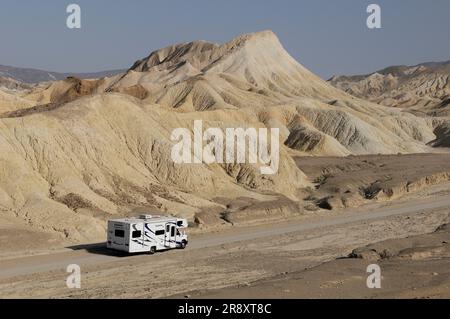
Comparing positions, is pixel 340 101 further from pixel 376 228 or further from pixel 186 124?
pixel 376 228

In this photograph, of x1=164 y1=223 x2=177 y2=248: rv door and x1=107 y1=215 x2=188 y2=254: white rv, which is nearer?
x1=107 y1=215 x2=188 y2=254: white rv

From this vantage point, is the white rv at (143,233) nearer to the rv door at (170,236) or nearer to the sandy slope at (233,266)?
the rv door at (170,236)

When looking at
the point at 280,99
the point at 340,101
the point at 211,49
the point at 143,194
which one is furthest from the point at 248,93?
the point at 143,194

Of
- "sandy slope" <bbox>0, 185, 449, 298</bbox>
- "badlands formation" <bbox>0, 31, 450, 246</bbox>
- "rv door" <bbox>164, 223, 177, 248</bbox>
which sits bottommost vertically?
"sandy slope" <bbox>0, 185, 449, 298</bbox>

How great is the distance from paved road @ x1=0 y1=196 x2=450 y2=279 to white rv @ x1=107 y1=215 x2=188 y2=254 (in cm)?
84

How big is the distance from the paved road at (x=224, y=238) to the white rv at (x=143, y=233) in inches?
33.1

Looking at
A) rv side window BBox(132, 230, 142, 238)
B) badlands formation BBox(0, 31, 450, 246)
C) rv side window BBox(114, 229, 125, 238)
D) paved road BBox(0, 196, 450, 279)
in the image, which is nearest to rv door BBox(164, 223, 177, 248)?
paved road BBox(0, 196, 450, 279)

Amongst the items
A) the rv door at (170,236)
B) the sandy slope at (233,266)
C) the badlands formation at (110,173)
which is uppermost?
the badlands formation at (110,173)

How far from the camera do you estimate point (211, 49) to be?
168m

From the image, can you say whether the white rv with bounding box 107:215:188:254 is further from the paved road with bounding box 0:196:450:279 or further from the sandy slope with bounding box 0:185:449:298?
the paved road with bounding box 0:196:450:279

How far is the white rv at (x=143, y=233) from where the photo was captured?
31.3 meters

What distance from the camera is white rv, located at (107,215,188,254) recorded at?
31.3 m

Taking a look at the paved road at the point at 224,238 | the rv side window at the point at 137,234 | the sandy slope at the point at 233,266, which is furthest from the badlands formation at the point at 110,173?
the rv side window at the point at 137,234

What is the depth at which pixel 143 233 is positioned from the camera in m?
31.8
